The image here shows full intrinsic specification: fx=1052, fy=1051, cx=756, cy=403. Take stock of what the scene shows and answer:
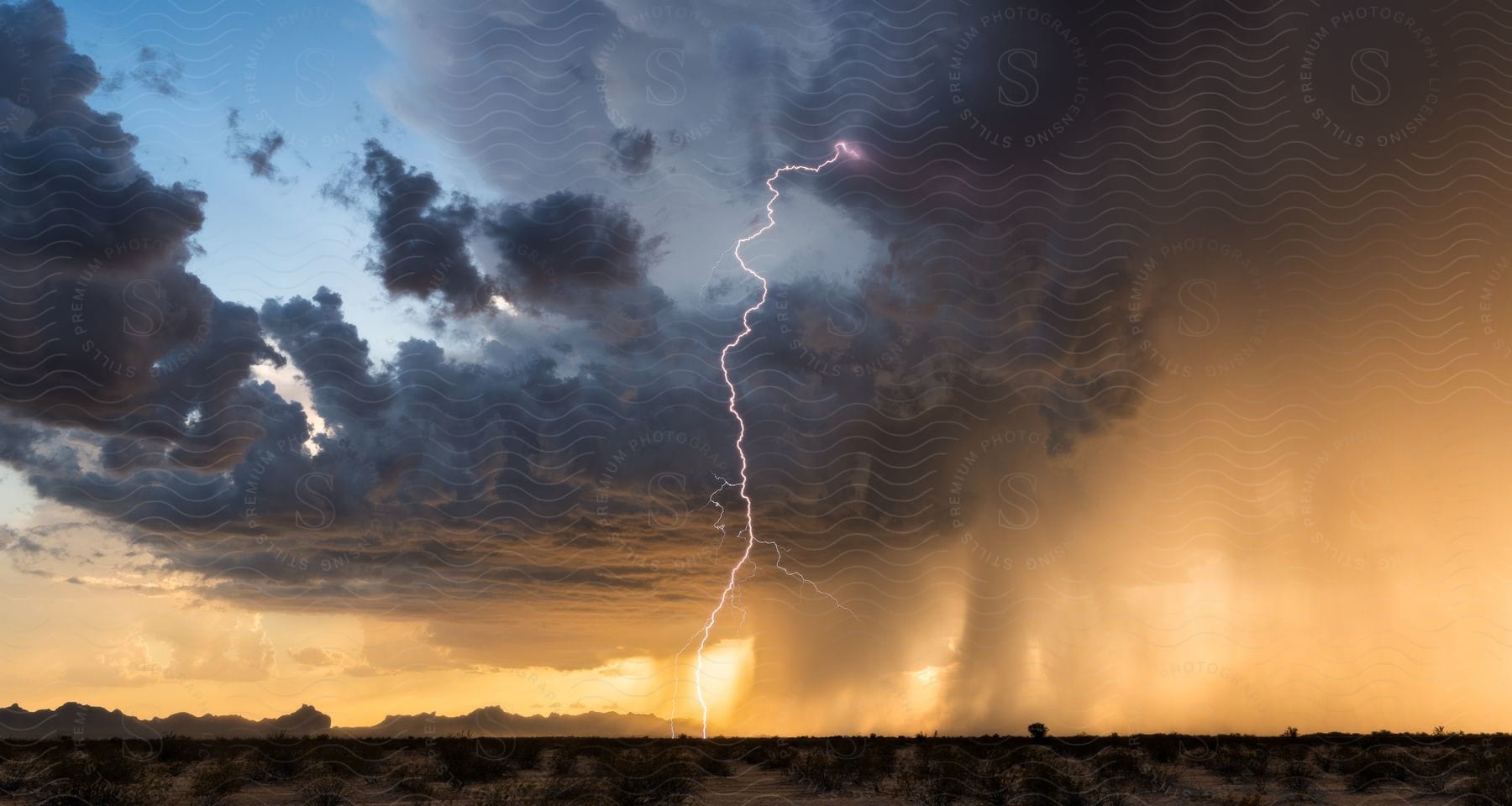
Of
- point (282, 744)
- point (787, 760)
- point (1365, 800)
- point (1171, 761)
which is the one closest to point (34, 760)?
point (282, 744)

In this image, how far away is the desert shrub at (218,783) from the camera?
22.7 m

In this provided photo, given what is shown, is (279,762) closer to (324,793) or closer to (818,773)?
(324,793)

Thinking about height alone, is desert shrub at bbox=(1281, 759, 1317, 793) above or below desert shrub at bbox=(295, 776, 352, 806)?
above

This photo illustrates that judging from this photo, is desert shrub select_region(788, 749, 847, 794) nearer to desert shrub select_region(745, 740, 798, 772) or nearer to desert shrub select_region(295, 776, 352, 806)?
desert shrub select_region(745, 740, 798, 772)

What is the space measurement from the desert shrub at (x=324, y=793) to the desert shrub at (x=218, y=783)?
1334 millimetres

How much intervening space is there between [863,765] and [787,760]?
2.38 metres

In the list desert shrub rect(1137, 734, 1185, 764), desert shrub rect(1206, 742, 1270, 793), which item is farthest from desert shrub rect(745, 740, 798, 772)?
desert shrub rect(1206, 742, 1270, 793)

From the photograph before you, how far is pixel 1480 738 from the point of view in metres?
33.7

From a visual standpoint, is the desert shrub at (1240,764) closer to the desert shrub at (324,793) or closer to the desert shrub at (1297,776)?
the desert shrub at (1297,776)

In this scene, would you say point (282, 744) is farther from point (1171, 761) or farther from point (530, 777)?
point (1171, 761)

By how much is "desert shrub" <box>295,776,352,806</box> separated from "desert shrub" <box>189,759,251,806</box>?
1.33m

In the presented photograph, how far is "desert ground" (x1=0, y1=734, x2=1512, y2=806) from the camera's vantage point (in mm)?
23109

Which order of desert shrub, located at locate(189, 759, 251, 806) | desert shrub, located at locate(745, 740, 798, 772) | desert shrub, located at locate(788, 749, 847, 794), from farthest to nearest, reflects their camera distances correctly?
desert shrub, located at locate(745, 740, 798, 772), desert shrub, located at locate(788, 749, 847, 794), desert shrub, located at locate(189, 759, 251, 806)

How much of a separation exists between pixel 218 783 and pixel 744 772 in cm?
1221
